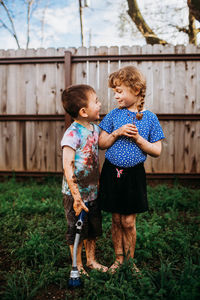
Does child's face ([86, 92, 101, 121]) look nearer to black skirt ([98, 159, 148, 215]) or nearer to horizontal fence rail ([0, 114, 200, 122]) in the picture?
black skirt ([98, 159, 148, 215])

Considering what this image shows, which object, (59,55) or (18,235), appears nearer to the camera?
(18,235)

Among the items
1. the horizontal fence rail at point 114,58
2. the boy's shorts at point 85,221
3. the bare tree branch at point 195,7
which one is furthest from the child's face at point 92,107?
the bare tree branch at point 195,7

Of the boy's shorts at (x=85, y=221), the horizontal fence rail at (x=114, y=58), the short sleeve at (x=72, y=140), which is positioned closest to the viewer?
the short sleeve at (x=72, y=140)

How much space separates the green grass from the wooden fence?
0.98 metres

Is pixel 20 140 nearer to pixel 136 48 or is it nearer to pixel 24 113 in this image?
pixel 24 113

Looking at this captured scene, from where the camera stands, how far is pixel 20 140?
4.77 m

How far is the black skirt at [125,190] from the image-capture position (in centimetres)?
180

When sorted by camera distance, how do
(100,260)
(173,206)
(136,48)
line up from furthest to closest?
(136,48), (173,206), (100,260)

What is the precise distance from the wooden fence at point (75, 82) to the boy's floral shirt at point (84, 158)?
2.73 meters

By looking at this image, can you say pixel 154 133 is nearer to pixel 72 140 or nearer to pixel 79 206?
pixel 72 140

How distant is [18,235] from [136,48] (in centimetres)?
351

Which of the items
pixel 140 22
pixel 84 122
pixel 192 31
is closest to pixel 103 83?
pixel 84 122

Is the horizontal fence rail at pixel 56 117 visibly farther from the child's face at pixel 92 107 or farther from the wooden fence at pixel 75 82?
the child's face at pixel 92 107

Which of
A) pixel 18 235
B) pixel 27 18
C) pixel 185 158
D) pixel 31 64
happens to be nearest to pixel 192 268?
pixel 18 235
